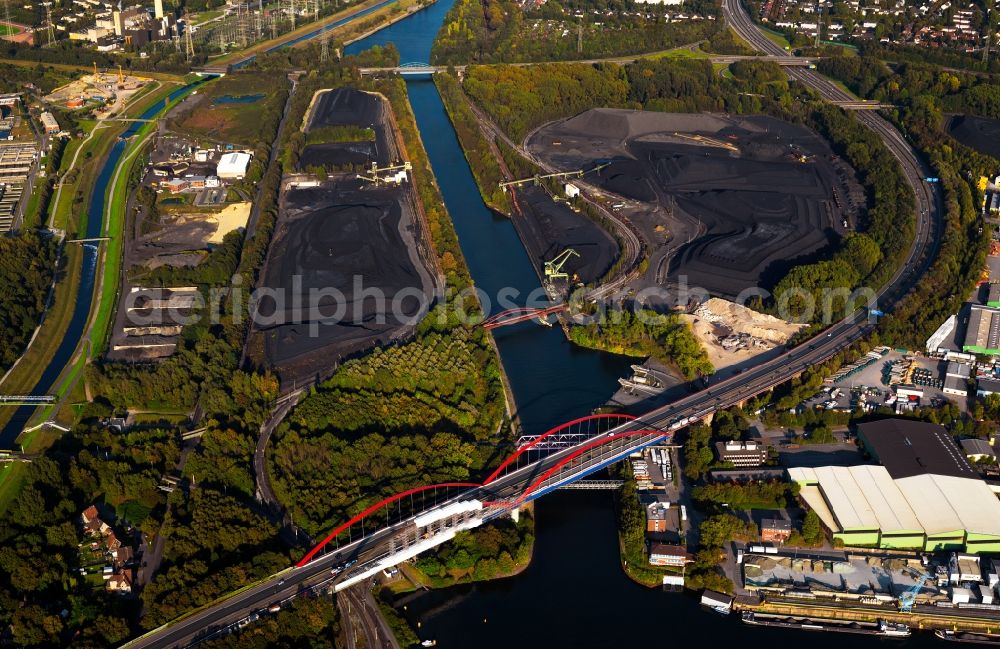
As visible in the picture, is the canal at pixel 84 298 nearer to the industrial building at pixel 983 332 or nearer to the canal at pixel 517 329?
the canal at pixel 517 329

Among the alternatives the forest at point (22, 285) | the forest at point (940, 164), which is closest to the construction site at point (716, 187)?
the forest at point (940, 164)

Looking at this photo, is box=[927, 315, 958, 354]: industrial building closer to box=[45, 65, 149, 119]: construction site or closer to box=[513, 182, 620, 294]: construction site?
box=[513, 182, 620, 294]: construction site

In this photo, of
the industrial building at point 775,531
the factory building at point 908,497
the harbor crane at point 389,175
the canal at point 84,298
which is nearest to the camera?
the factory building at point 908,497

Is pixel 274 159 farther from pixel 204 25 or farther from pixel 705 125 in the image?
pixel 204 25

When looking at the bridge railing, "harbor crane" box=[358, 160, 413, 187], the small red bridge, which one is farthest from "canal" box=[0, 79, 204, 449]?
the small red bridge

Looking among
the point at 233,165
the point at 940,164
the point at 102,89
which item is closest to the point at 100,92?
the point at 102,89

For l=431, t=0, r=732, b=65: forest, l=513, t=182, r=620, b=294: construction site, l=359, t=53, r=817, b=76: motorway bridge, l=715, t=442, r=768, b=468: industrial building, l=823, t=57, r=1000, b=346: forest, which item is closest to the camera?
l=715, t=442, r=768, b=468: industrial building
